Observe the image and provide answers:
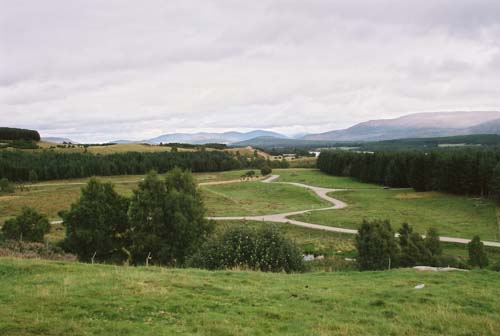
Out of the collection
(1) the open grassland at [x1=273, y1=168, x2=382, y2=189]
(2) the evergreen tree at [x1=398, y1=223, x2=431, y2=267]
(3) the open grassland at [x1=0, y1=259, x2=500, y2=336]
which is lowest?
Result: (1) the open grassland at [x1=273, y1=168, x2=382, y2=189]

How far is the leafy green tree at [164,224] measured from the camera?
36.3m

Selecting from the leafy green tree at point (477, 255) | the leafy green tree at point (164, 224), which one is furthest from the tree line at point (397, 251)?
the leafy green tree at point (164, 224)

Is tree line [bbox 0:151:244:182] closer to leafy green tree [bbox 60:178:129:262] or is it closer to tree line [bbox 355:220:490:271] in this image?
leafy green tree [bbox 60:178:129:262]

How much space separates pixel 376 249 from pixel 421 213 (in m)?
45.9

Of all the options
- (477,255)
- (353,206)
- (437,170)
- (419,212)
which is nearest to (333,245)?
(477,255)

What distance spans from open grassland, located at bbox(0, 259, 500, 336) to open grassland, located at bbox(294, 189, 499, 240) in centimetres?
4797

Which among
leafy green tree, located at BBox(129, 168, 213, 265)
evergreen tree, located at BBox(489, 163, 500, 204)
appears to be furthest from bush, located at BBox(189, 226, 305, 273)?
evergreen tree, located at BBox(489, 163, 500, 204)

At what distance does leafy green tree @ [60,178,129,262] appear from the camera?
3738 centimetres

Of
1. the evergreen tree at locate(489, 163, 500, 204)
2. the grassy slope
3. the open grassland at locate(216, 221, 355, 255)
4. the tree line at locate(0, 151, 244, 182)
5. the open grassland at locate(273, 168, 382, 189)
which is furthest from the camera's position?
the tree line at locate(0, 151, 244, 182)

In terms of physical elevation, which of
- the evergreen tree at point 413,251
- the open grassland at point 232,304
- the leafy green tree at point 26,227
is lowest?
the evergreen tree at point 413,251

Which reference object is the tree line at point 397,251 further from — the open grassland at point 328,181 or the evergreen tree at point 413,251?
the open grassland at point 328,181

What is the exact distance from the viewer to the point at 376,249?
34.1 metres

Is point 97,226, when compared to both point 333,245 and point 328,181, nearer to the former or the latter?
point 333,245

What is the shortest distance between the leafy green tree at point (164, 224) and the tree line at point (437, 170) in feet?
213
